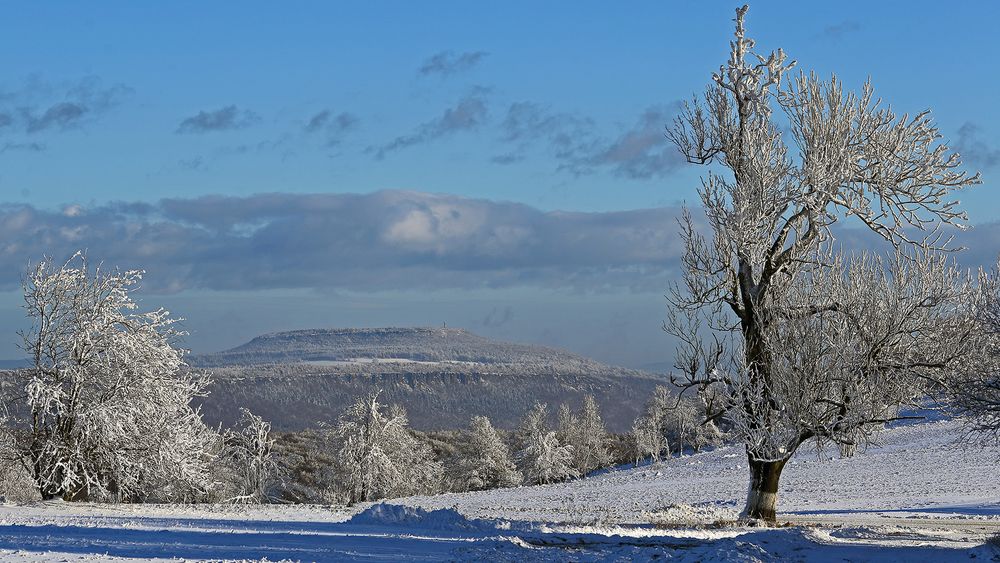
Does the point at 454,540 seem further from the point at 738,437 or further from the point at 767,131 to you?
the point at 767,131

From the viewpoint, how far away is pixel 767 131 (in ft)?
67.3

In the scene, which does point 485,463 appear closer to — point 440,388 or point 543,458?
point 543,458

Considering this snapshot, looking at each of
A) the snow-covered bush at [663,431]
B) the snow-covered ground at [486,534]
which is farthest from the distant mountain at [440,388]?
the snow-covered ground at [486,534]

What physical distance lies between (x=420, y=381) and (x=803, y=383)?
132181 millimetres

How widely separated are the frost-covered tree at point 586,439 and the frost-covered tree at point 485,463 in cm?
1501

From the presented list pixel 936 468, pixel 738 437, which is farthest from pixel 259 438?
pixel 738 437

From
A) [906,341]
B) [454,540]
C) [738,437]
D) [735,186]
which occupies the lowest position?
[454,540]

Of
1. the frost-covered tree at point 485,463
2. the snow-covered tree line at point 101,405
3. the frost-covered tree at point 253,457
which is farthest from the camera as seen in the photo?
the frost-covered tree at point 485,463

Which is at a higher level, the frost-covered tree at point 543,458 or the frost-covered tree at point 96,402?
the frost-covered tree at point 96,402

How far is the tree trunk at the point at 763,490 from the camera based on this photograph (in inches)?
822

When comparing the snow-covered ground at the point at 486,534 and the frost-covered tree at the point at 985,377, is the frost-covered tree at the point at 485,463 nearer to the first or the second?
the snow-covered ground at the point at 486,534

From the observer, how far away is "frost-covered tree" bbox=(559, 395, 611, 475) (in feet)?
286

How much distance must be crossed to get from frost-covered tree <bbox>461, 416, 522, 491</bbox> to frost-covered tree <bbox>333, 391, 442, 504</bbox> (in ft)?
45.9

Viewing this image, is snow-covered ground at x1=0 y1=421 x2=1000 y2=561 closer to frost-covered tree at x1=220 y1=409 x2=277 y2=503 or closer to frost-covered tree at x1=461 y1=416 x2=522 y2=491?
frost-covered tree at x1=220 y1=409 x2=277 y2=503
